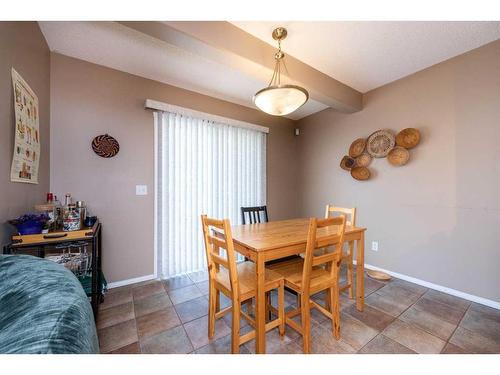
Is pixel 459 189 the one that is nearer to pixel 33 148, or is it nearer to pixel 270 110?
pixel 270 110

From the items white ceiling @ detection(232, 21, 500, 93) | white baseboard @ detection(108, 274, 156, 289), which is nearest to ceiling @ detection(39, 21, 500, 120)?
white ceiling @ detection(232, 21, 500, 93)

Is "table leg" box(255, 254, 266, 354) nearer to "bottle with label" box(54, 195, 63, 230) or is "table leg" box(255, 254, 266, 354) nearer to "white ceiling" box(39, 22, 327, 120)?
"bottle with label" box(54, 195, 63, 230)

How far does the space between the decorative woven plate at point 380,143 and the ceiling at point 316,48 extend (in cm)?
65

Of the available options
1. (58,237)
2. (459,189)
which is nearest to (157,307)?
(58,237)

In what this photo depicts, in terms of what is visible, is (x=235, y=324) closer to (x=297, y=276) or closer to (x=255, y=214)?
(x=297, y=276)

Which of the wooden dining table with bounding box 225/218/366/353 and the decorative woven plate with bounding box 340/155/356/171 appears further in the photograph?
the decorative woven plate with bounding box 340/155/356/171

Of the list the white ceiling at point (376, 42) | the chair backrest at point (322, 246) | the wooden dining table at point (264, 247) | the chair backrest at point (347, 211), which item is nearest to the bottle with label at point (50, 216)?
the wooden dining table at point (264, 247)

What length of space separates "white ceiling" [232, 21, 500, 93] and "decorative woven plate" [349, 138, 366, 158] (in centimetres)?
82

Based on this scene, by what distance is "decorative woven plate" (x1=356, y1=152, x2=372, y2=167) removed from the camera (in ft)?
8.85

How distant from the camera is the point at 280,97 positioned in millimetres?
1539

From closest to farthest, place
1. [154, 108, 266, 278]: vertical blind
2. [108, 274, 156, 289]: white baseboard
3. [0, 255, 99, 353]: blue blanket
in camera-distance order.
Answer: [0, 255, 99, 353]: blue blanket, [108, 274, 156, 289]: white baseboard, [154, 108, 266, 278]: vertical blind

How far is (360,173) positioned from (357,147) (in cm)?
36

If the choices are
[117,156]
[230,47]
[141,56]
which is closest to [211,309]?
[117,156]
